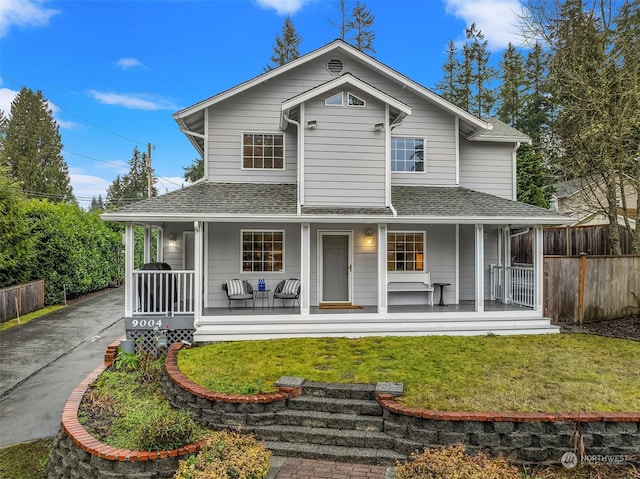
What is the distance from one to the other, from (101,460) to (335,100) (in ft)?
28.7

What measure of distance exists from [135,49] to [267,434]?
64.8 ft

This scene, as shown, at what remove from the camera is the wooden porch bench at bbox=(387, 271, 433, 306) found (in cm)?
1091

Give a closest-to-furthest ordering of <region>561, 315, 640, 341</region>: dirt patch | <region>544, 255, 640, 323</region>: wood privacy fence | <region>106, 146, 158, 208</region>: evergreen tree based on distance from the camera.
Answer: <region>561, 315, 640, 341</region>: dirt patch, <region>544, 255, 640, 323</region>: wood privacy fence, <region>106, 146, 158, 208</region>: evergreen tree

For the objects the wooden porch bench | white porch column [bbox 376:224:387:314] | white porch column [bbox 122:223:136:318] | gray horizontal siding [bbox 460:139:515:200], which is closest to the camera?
white porch column [bbox 122:223:136:318]

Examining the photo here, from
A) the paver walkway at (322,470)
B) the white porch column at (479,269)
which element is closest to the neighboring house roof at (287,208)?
the white porch column at (479,269)

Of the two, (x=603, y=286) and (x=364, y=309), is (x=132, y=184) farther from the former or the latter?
(x=603, y=286)

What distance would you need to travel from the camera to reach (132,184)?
52.4 meters

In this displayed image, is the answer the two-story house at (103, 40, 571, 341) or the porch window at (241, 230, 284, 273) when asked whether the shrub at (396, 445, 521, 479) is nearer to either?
the two-story house at (103, 40, 571, 341)

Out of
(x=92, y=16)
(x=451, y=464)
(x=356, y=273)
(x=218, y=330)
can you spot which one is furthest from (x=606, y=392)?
(x=92, y=16)

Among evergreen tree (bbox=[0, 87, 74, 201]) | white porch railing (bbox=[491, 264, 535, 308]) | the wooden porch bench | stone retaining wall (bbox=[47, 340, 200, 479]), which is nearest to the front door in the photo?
the wooden porch bench

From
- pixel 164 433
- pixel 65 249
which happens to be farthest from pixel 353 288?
pixel 65 249

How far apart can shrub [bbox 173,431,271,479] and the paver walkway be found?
0.20m

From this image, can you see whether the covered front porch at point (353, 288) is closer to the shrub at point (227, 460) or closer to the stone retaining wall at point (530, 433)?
the shrub at point (227, 460)

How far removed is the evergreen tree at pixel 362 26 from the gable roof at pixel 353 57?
59.5 feet
